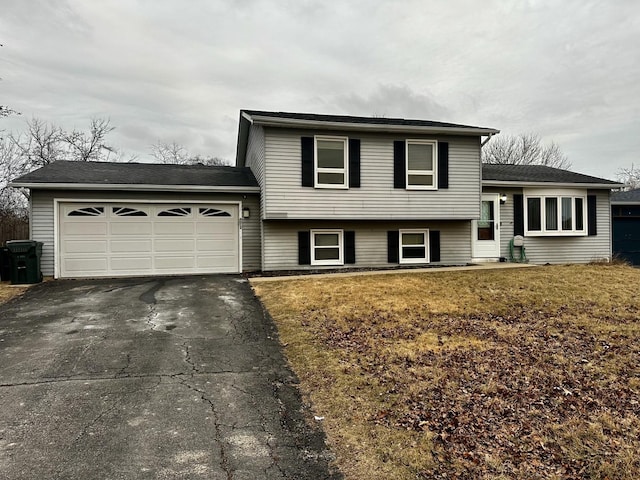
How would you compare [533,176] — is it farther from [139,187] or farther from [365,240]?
[139,187]

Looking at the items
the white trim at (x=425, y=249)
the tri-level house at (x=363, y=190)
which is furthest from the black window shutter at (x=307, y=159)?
the white trim at (x=425, y=249)

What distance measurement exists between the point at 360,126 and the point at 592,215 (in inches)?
371

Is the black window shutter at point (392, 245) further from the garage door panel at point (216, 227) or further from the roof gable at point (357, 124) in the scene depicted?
the garage door panel at point (216, 227)

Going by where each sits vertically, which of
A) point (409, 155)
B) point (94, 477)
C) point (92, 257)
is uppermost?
point (409, 155)

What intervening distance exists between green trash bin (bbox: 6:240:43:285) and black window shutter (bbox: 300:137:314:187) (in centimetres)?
749

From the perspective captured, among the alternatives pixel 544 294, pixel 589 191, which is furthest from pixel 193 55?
pixel 589 191

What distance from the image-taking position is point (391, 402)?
12.0 feet

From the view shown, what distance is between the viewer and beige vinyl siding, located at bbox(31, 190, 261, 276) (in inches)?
430

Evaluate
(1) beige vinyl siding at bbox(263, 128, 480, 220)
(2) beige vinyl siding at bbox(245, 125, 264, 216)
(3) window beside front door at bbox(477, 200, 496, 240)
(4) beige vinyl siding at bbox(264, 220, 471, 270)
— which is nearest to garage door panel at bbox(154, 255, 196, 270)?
(4) beige vinyl siding at bbox(264, 220, 471, 270)

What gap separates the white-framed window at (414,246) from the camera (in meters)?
12.8

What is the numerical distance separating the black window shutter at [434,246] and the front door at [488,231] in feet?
5.12

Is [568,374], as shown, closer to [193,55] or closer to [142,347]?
[142,347]

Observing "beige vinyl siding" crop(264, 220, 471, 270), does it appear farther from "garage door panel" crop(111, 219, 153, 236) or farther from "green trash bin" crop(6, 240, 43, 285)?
"green trash bin" crop(6, 240, 43, 285)

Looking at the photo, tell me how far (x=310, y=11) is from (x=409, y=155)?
6124mm
